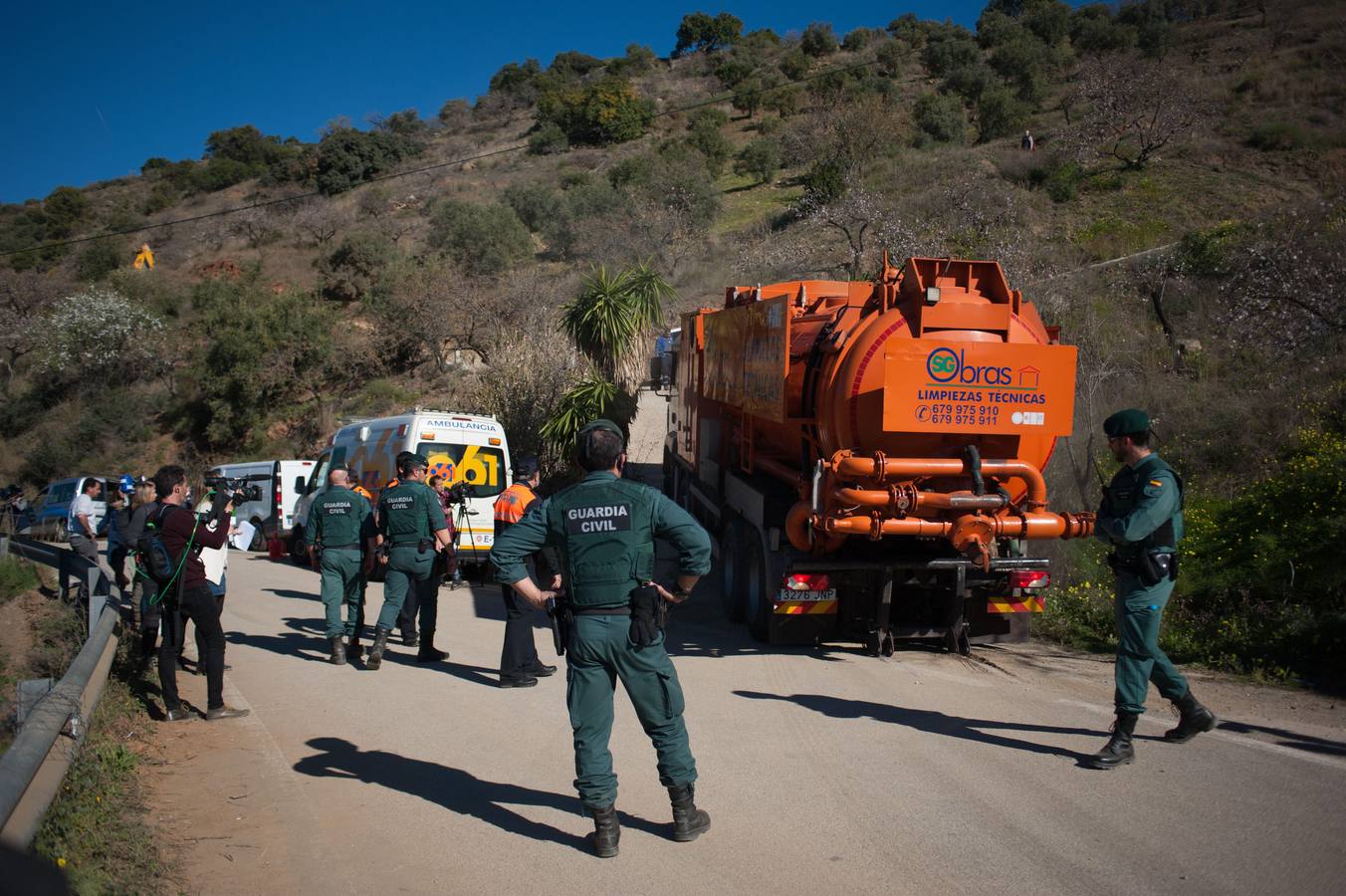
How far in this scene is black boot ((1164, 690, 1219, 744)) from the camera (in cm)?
581

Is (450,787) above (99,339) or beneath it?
beneath

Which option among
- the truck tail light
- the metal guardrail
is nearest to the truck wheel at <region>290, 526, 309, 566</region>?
the metal guardrail

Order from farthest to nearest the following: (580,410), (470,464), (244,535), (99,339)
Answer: (99,339) < (244,535) < (580,410) < (470,464)

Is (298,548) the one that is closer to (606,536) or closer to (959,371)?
(959,371)

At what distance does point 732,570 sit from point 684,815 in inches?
225

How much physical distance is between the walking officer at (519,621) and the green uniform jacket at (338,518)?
1705 millimetres

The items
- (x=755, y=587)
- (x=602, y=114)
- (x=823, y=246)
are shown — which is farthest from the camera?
(x=602, y=114)

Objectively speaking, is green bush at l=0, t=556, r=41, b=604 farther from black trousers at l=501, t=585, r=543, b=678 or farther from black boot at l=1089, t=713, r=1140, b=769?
black boot at l=1089, t=713, r=1140, b=769

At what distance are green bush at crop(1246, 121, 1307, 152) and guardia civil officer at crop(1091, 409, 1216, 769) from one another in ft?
107

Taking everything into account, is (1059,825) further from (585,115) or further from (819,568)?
(585,115)

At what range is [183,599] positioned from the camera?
6711 millimetres

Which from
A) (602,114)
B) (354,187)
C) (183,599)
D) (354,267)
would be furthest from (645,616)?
(602,114)

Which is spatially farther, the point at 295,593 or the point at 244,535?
the point at 244,535

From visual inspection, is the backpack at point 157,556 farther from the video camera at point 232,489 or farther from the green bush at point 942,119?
the green bush at point 942,119
